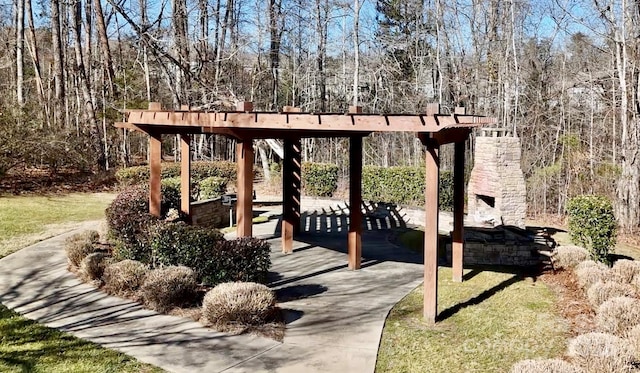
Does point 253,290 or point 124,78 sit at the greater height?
point 124,78

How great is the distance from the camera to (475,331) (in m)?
5.66

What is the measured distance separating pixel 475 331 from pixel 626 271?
3.58 metres

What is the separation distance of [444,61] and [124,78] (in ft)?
44.9

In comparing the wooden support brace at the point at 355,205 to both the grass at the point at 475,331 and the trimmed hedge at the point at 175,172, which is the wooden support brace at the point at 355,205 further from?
the trimmed hedge at the point at 175,172

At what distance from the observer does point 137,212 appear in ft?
29.3

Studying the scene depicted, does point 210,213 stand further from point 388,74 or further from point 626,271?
point 388,74

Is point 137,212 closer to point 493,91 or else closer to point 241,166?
point 241,166

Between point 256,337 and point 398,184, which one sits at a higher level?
point 398,184

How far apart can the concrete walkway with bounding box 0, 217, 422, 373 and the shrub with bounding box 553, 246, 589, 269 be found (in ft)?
7.58

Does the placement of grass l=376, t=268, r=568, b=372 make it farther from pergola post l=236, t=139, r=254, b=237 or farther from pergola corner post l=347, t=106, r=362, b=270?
pergola post l=236, t=139, r=254, b=237

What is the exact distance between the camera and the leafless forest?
1576cm

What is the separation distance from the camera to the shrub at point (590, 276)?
7137 mm

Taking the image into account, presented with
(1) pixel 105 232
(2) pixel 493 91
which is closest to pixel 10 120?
(1) pixel 105 232

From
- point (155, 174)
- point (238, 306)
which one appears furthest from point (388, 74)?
point (238, 306)
